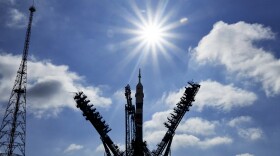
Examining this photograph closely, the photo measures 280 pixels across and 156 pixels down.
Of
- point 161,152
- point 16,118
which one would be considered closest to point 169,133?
point 161,152

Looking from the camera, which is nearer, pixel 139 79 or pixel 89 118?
pixel 89 118

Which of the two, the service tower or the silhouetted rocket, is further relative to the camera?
the silhouetted rocket

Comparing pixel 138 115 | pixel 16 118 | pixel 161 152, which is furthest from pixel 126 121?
pixel 16 118

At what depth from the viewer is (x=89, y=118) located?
97375 mm

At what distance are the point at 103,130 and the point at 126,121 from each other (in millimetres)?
7152

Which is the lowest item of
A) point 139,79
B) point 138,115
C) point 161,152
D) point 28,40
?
point 161,152

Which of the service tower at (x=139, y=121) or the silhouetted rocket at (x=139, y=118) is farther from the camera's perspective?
the silhouetted rocket at (x=139, y=118)

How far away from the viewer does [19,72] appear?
10450 cm

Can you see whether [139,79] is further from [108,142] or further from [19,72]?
[19,72]

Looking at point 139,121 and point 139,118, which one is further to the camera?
point 139,121

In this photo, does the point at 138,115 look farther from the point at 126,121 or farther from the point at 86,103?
the point at 86,103

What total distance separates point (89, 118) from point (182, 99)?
839 inches

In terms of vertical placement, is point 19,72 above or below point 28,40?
below

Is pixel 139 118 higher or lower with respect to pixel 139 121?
higher
